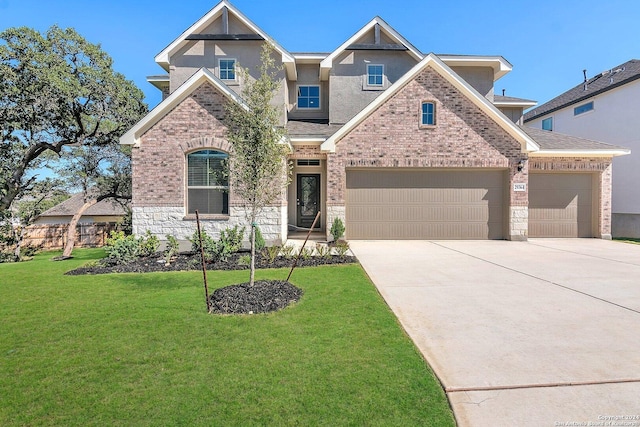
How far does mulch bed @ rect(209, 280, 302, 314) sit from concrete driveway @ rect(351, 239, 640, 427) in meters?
1.76

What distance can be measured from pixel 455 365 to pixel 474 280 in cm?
387

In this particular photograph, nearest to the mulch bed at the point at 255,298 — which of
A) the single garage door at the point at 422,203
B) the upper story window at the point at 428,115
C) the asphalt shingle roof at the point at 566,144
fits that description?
the single garage door at the point at 422,203

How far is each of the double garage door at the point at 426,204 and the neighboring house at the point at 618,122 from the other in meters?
7.67

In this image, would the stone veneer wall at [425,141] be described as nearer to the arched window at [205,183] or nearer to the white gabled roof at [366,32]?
the white gabled roof at [366,32]

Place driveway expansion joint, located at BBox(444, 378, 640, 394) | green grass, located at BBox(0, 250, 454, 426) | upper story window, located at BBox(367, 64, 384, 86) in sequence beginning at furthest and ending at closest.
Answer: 1. upper story window, located at BBox(367, 64, 384, 86)
2. driveway expansion joint, located at BBox(444, 378, 640, 394)
3. green grass, located at BBox(0, 250, 454, 426)

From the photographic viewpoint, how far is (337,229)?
1190cm

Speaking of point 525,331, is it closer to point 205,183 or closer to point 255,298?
point 255,298

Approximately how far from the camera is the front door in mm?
15602

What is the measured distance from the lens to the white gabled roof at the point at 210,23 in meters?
13.6

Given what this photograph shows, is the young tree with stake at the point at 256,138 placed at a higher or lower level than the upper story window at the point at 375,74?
lower

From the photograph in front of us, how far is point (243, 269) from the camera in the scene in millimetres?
8453

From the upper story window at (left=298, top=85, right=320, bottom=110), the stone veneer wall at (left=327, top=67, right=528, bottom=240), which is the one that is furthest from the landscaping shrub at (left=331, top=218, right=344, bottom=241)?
the upper story window at (left=298, top=85, right=320, bottom=110)

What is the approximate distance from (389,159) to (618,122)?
12653mm

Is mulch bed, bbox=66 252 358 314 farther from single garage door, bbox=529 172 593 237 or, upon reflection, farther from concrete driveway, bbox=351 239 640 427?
single garage door, bbox=529 172 593 237
